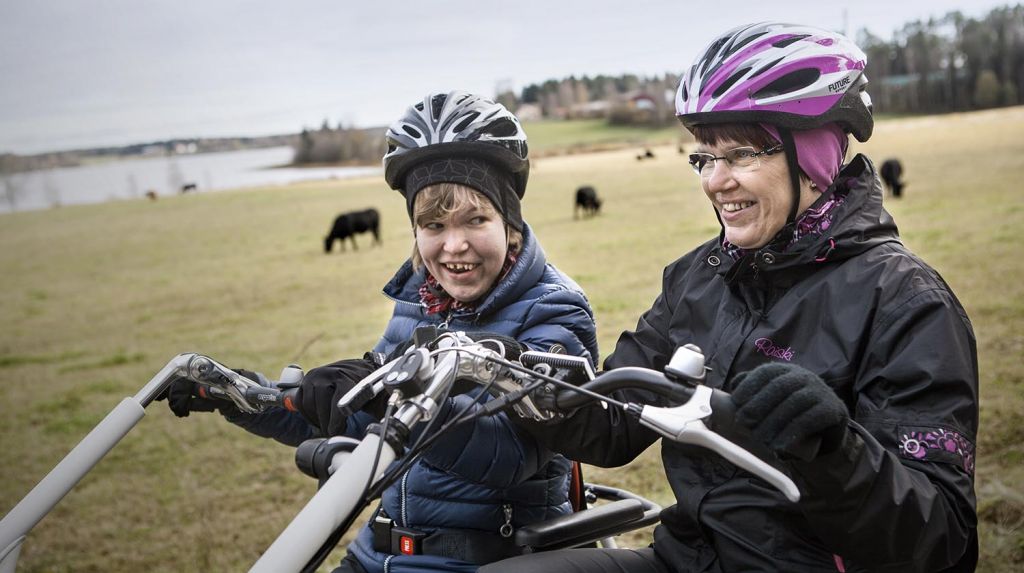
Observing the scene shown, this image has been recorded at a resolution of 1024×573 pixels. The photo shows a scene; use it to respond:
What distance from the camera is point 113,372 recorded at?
41.8 feet

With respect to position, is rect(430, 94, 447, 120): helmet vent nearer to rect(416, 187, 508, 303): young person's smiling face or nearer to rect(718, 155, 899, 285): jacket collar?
rect(416, 187, 508, 303): young person's smiling face

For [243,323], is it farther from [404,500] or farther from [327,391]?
[327,391]

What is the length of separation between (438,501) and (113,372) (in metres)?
10.9

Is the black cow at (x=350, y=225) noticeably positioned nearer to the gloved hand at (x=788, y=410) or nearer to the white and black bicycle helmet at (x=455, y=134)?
the white and black bicycle helmet at (x=455, y=134)

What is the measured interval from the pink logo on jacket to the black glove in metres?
1.26

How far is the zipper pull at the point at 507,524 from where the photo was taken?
322 cm

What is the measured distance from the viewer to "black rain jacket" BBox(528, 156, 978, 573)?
6.96ft

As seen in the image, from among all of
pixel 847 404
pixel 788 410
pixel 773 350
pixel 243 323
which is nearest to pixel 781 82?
pixel 773 350

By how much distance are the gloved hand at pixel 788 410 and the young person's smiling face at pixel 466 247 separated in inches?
65.3

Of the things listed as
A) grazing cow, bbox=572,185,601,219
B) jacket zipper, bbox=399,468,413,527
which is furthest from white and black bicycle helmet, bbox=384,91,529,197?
grazing cow, bbox=572,185,601,219

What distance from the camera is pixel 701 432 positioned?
187 centimetres

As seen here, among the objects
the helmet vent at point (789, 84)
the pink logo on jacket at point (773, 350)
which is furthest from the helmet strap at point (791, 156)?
the pink logo on jacket at point (773, 350)

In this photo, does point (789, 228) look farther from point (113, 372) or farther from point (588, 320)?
point (113, 372)

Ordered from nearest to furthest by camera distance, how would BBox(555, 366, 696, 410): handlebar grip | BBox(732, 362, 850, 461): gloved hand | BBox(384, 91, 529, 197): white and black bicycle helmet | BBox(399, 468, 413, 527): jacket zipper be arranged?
BBox(732, 362, 850, 461): gloved hand
BBox(555, 366, 696, 410): handlebar grip
BBox(399, 468, 413, 527): jacket zipper
BBox(384, 91, 529, 197): white and black bicycle helmet
